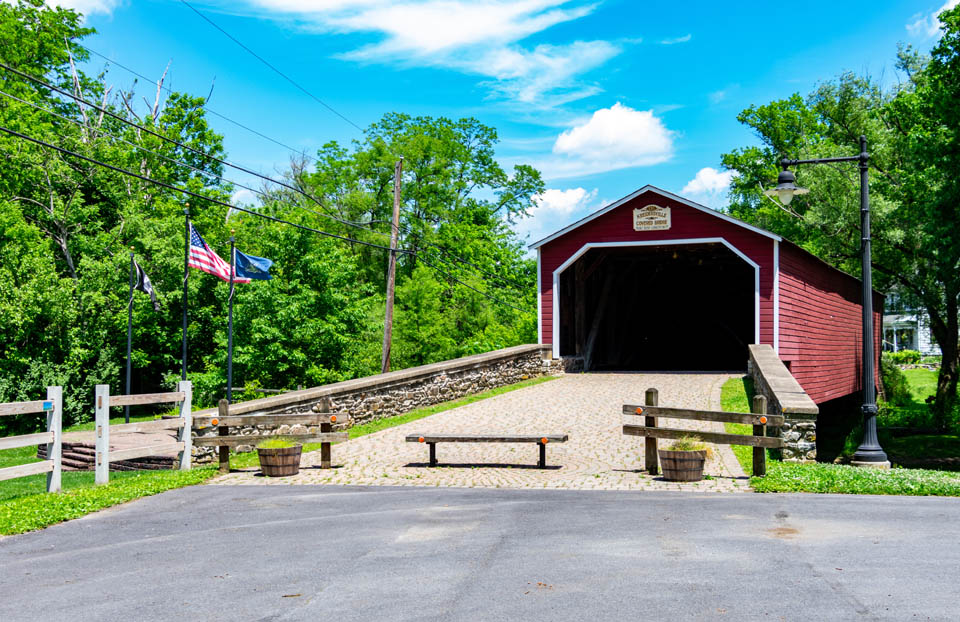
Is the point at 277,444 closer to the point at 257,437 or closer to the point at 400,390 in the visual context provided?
the point at 257,437

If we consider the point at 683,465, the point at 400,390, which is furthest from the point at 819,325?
the point at 683,465

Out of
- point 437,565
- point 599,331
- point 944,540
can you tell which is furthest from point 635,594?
point 599,331

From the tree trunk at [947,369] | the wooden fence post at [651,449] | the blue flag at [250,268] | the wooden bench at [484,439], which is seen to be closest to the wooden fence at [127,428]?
the wooden bench at [484,439]

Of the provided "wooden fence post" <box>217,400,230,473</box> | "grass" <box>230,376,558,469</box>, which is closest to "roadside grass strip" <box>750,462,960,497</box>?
"wooden fence post" <box>217,400,230,473</box>

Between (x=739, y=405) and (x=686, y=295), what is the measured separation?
56.5ft

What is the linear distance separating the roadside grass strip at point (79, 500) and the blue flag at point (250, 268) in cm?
1020

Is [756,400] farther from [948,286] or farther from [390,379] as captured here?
[948,286]

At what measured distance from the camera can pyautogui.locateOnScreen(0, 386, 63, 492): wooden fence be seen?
8.64 m

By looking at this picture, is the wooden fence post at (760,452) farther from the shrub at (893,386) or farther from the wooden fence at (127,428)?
the shrub at (893,386)

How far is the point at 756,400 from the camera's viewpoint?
9695 mm

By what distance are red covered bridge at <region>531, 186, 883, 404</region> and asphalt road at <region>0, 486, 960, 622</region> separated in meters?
13.3

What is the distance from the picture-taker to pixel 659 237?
21.7 meters

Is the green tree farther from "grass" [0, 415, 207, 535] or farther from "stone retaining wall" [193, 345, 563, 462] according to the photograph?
"grass" [0, 415, 207, 535]

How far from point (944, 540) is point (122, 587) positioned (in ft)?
20.4
